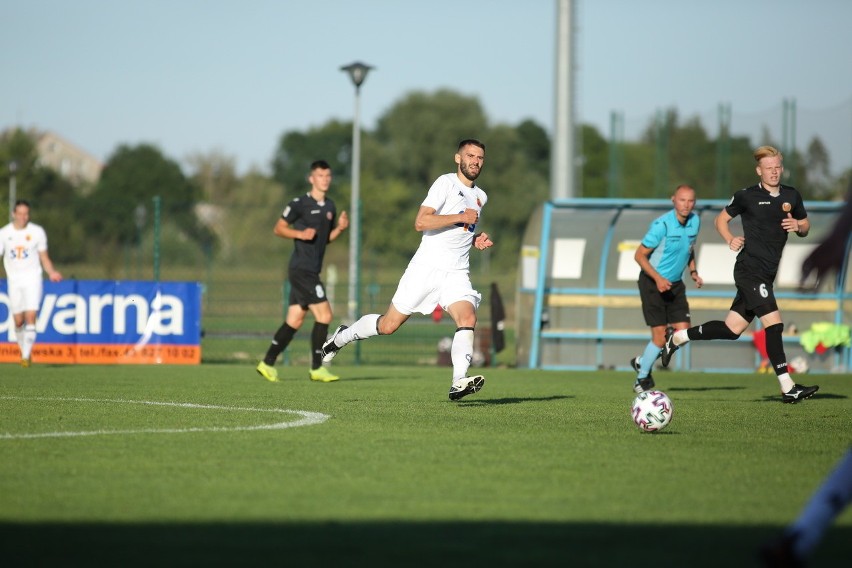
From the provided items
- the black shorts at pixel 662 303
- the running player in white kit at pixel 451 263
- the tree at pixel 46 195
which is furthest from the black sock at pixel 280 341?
the tree at pixel 46 195

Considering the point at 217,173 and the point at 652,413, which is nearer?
the point at 652,413

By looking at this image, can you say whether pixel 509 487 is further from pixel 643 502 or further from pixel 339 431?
pixel 339 431

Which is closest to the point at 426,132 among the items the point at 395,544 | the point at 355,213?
the point at 355,213

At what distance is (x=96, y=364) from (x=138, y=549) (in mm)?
15554

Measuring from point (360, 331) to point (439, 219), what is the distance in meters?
1.61

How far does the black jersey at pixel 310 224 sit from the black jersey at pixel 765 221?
5254mm

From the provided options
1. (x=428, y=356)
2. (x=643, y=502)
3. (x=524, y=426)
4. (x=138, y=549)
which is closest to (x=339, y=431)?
(x=524, y=426)

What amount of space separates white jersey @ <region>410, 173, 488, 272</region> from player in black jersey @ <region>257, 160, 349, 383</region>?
12.7ft

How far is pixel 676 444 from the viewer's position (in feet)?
27.7

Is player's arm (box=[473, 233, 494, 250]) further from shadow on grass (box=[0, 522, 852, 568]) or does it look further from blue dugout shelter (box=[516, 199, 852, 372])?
blue dugout shelter (box=[516, 199, 852, 372])

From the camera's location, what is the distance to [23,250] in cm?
1823

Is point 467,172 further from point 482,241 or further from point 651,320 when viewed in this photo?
point 651,320

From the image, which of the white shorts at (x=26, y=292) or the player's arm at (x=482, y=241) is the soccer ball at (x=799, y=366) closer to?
the player's arm at (x=482, y=241)

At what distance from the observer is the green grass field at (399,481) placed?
195 inches
